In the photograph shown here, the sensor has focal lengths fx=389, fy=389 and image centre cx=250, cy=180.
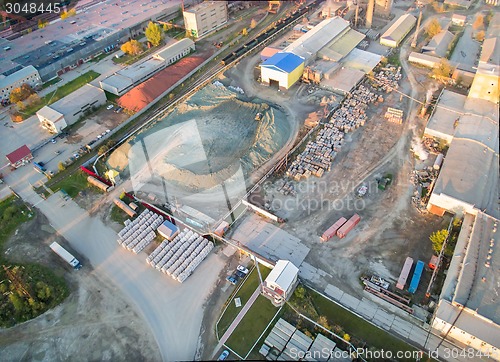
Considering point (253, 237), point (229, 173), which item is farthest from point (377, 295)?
point (229, 173)

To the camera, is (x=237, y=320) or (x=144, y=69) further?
(x=144, y=69)

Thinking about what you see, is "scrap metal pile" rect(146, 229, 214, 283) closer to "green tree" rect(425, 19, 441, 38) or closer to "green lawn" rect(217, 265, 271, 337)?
"green lawn" rect(217, 265, 271, 337)

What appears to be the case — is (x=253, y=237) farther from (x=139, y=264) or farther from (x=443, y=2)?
(x=443, y=2)

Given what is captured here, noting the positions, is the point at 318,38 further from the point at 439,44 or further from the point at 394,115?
the point at 394,115

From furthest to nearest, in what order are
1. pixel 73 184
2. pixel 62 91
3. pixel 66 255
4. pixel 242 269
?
pixel 62 91 → pixel 73 184 → pixel 66 255 → pixel 242 269

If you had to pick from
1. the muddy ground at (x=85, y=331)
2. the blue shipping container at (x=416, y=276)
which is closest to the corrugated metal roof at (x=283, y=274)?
the blue shipping container at (x=416, y=276)

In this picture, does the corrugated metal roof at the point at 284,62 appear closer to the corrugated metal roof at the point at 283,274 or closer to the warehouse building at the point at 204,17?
the warehouse building at the point at 204,17

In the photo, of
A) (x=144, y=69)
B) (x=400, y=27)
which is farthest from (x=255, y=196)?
(x=400, y=27)
